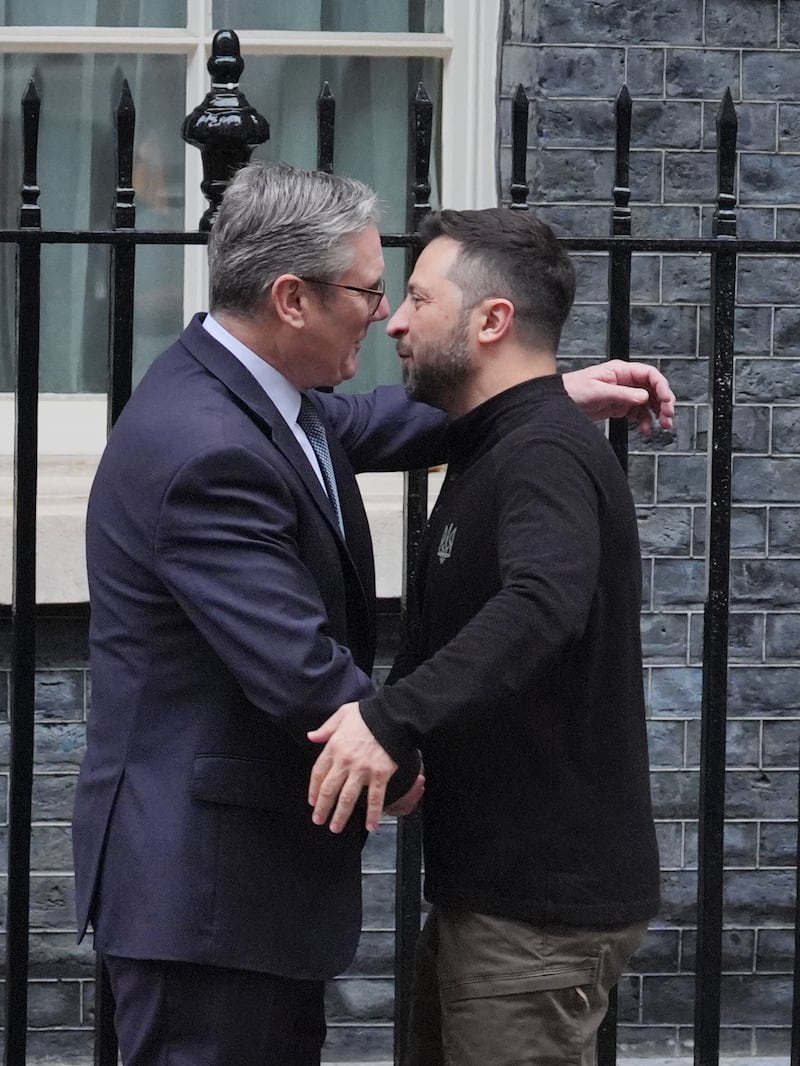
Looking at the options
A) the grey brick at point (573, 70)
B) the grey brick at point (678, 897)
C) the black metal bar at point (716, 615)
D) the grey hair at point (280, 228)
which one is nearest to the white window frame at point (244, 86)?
the grey brick at point (573, 70)

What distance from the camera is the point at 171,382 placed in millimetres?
2473

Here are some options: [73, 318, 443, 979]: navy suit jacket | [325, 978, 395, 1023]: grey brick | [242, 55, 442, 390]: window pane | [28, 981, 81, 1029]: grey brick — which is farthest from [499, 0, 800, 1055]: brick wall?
[73, 318, 443, 979]: navy suit jacket

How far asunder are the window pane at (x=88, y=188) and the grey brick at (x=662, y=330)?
124cm

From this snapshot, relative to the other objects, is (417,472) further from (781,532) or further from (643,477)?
(781,532)

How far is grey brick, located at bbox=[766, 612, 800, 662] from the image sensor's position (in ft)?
14.2

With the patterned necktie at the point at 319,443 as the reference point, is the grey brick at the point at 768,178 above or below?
above

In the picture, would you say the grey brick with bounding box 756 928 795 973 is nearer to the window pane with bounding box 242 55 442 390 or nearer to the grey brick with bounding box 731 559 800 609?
the grey brick with bounding box 731 559 800 609

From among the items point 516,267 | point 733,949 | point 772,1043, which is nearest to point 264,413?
point 516,267

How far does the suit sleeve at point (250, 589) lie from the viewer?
228 cm

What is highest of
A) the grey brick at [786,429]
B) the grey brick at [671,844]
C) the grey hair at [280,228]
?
the grey hair at [280,228]

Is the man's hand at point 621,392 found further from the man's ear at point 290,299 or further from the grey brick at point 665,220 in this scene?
the grey brick at point 665,220

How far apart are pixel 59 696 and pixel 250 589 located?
2.07m

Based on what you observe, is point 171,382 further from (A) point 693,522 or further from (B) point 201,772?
(A) point 693,522

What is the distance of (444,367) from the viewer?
259cm
